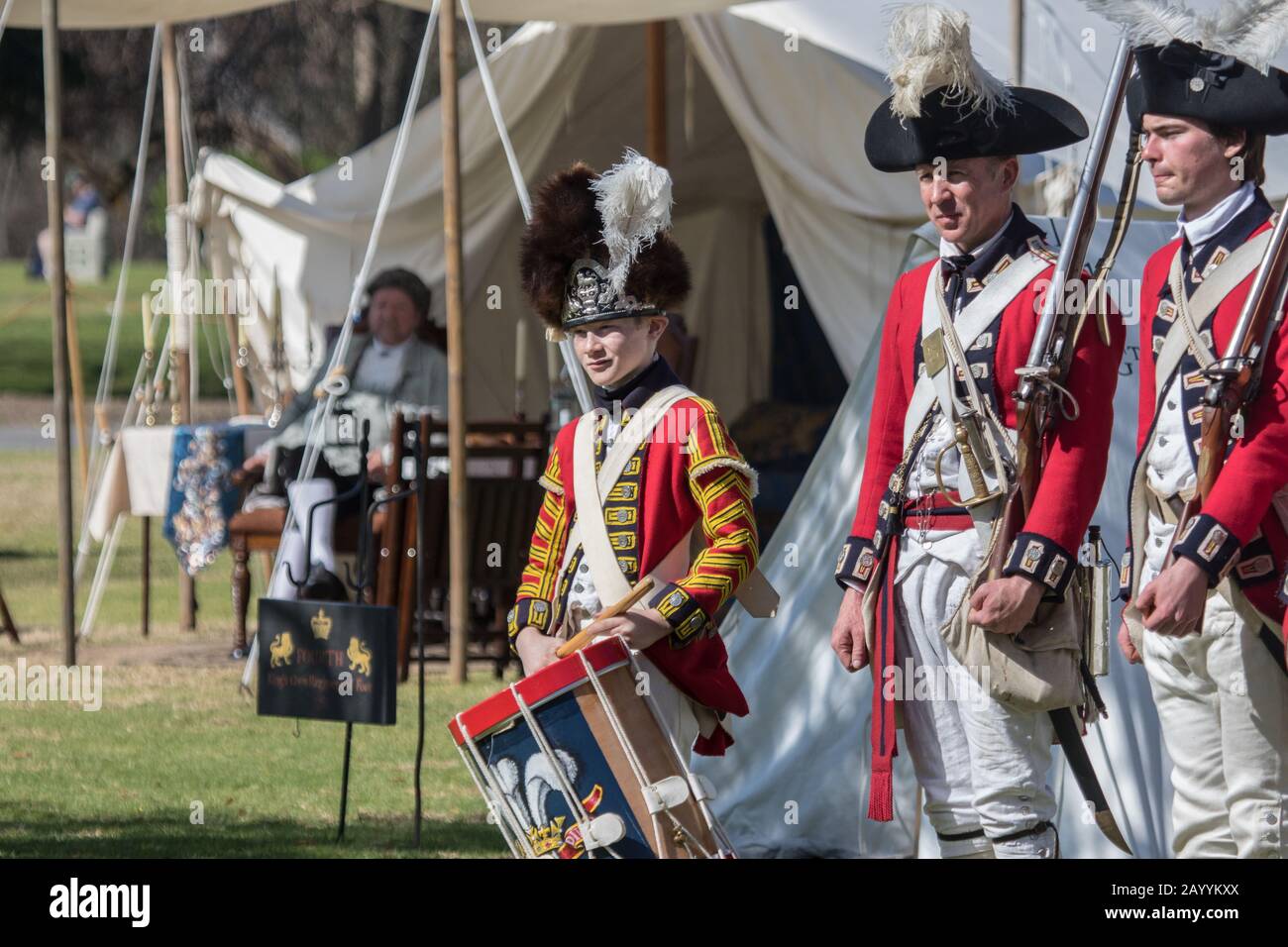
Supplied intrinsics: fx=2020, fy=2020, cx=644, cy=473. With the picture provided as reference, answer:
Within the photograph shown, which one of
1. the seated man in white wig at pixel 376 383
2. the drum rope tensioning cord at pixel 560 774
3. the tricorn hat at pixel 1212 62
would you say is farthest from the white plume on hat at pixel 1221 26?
the seated man in white wig at pixel 376 383

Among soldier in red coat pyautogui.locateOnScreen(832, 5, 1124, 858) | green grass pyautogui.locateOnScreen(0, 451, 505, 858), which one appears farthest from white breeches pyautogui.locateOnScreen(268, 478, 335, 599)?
soldier in red coat pyautogui.locateOnScreen(832, 5, 1124, 858)

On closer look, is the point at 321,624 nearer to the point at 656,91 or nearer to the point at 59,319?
the point at 59,319

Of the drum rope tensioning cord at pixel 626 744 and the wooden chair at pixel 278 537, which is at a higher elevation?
the drum rope tensioning cord at pixel 626 744

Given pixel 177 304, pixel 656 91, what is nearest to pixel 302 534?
pixel 177 304

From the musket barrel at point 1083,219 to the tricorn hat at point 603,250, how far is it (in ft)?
2.29

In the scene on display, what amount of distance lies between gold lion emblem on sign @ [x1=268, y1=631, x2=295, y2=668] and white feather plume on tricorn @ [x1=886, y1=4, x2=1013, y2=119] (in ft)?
6.98

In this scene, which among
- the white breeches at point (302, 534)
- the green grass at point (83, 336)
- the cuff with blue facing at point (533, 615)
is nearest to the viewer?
the cuff with blue facing at point (533, 615)

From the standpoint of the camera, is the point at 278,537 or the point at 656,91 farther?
the point at 656,91

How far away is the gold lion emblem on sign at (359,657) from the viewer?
4680mm

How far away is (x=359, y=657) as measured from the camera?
15.4 ft

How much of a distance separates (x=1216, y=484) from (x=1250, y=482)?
0.17 feet

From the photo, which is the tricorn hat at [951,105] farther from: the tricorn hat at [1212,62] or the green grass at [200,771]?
the green grass at [200,771]
